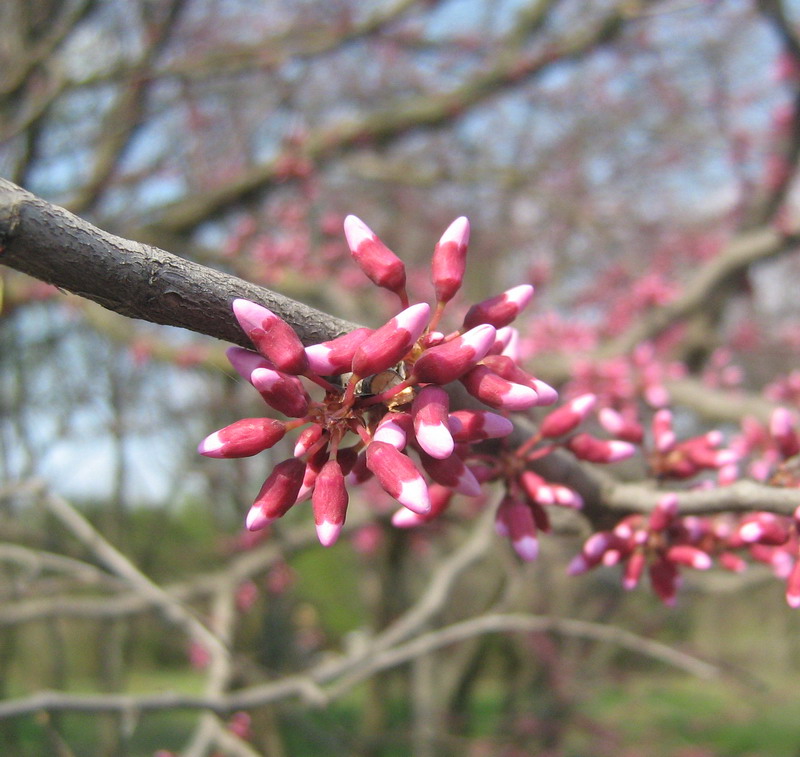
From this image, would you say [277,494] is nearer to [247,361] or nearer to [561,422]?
[247,361]

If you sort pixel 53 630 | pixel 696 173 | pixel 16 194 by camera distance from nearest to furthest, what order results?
pixel 16 194 → pixel 53 630 → pixel 696 173

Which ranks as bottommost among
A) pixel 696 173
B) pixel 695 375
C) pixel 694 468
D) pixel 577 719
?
pixel 694 468

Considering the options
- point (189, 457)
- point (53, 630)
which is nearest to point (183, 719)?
point (189, 457)

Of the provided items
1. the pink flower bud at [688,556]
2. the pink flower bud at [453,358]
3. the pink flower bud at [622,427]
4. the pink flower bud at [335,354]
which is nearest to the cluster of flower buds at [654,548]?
the pink flower bud at [688,556]

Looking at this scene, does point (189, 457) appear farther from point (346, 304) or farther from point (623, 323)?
point (623, 323)

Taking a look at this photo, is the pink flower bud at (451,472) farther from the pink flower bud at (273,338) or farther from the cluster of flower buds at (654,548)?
the cluster of flower buds at (654,548)

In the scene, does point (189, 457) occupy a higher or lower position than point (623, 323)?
lower

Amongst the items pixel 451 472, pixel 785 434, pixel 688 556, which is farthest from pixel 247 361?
pixel 785 434

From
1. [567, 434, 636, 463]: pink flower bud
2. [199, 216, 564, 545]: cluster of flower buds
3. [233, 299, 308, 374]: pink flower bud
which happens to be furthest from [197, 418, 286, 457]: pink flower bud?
→ [567, 434, 636, 463]: pink flower bud
